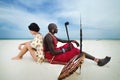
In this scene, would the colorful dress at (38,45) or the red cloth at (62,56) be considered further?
the colorful dress at (38,45)

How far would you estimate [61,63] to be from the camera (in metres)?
1.34

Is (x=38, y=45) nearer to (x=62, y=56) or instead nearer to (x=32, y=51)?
(x=32, y=51)

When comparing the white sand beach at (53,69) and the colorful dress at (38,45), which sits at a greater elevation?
the colorful dress at (38,45)

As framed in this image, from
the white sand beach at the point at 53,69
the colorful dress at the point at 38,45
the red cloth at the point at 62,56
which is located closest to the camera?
the white sand beach at the point at 53,69

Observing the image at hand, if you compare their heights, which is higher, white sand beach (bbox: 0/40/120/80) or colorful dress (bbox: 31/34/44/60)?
colorful dress (bbox: 31/34/44/60)

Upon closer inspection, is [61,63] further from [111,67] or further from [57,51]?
[111,67]

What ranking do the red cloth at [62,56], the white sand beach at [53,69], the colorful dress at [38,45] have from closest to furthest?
the white sand beach at [53,69] < the red cloth at [62,56] < the colorful dress at [38,45]

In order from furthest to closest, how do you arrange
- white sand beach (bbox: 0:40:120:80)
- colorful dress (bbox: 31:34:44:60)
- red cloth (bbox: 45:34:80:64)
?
colorful dress (bbox: 31:34:44:60), red cloth (bbox: 45:34:80:64), white sand beach (bbox: 0:40:120:80)

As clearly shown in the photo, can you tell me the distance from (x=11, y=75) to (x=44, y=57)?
0.36 m

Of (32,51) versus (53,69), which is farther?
(32,51)

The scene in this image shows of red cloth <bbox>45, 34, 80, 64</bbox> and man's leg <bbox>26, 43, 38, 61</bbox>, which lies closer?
red cloth <bbox>45, 34, 80, 64</bbox>

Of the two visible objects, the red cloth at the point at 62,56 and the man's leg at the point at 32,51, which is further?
the man's leg at the point at 32,51

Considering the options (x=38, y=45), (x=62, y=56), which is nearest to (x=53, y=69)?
(x=62, y=56)

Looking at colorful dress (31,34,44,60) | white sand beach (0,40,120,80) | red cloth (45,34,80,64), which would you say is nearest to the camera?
white sand beach (0,40,120,80)
